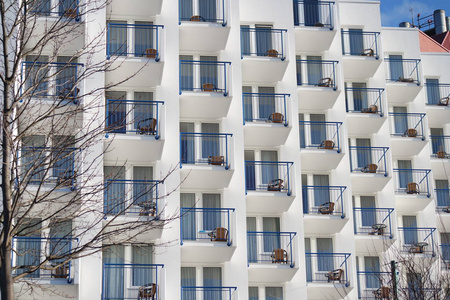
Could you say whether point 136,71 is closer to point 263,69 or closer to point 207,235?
point 263,69

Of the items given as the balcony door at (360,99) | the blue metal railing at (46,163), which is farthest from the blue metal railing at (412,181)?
the blue metal railing at (46,163)

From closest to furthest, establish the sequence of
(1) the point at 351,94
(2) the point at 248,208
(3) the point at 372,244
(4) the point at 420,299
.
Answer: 1. (4) the point at 420,299
2. (2) the point at 248,208
3. (3) the point at 372,244
4. (1) the point at 351,94

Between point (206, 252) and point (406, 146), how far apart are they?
45.7 ft

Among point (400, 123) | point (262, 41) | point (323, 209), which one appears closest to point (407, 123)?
point (400, 123)

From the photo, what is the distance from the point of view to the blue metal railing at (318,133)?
38.9 meters

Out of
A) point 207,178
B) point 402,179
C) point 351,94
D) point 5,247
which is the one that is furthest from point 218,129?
point 5,247

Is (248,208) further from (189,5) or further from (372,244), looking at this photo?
(189,5)

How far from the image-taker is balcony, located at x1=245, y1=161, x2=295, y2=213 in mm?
35594

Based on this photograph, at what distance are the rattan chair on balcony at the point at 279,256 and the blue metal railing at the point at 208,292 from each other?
2.39 meters

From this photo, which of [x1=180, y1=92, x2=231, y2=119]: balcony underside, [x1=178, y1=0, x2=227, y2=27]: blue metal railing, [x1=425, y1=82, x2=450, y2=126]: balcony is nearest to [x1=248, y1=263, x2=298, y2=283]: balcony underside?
[x1=180, y1=92, x2=231, y2=119]: balcony underside

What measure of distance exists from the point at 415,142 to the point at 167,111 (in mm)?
14483

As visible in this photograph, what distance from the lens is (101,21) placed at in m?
33.6

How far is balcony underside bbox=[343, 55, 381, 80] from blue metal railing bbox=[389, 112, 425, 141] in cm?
286

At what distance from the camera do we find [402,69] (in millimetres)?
43969
